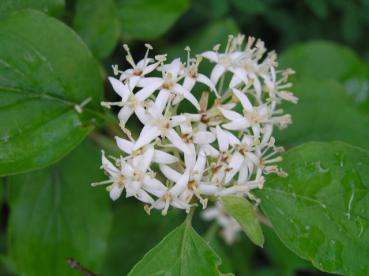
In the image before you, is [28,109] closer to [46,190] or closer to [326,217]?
[46,190]

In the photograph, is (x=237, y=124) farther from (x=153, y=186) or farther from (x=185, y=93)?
(x=153, y=186)

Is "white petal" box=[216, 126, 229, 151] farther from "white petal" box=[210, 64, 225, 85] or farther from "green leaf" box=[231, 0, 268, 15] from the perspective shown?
"green leaf" box=[231, 0, 268, 15]

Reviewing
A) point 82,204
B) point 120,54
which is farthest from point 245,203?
point 120,54

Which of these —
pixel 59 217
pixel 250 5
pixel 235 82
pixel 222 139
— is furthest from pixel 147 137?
pixel 250 5

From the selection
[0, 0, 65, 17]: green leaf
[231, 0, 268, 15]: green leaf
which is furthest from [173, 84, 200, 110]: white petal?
[231, 0, 268, 15]: green leaf

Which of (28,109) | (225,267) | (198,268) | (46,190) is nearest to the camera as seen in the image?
(198,268)

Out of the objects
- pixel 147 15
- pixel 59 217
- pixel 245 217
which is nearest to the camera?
pixel 245 217

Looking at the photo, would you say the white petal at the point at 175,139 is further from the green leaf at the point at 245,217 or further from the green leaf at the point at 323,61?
the green leaf at the point at 323,61

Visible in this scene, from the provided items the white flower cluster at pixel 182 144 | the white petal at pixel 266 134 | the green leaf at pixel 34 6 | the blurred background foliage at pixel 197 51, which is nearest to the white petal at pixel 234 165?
the white flower cluster at pixel 182 144
